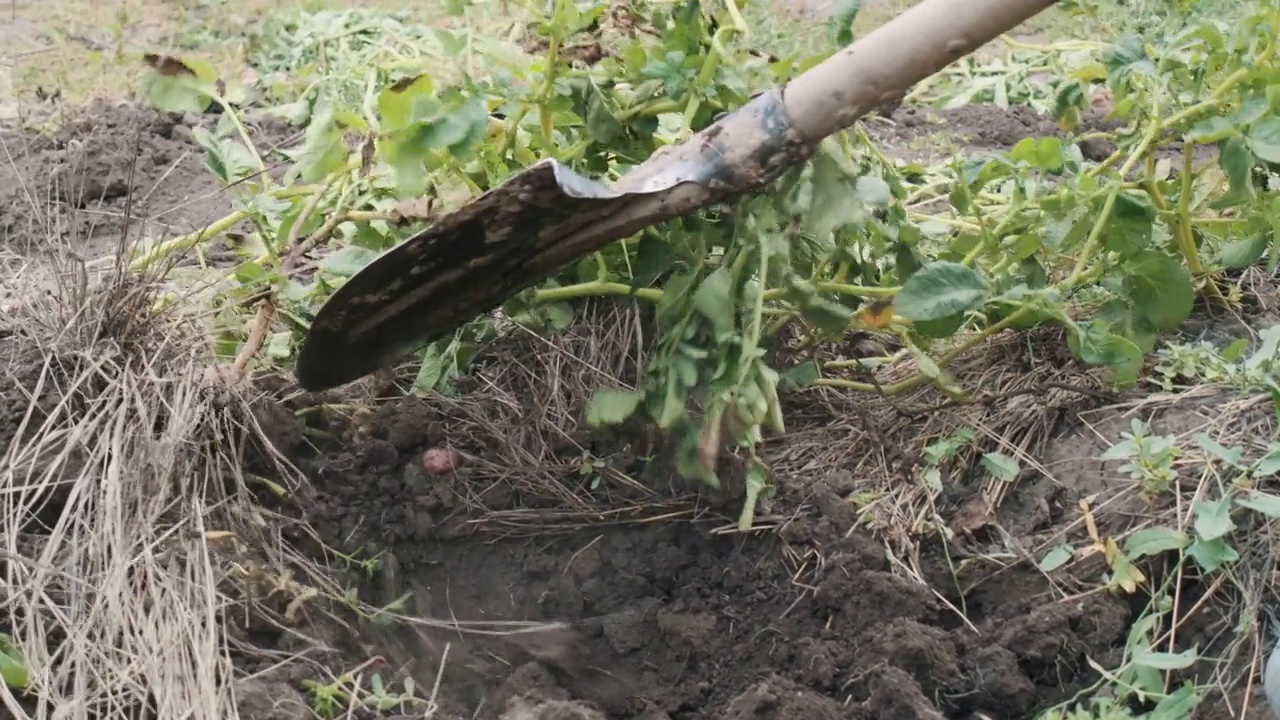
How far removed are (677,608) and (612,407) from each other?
0.37 meters

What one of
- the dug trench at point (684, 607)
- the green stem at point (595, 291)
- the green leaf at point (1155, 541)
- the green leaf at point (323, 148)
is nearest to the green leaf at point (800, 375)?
the dug trench at point (684, 607)

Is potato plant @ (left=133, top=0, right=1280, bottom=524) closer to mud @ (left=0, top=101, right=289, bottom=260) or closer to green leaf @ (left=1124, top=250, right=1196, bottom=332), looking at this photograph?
green leaf @ (left=1124, top=250, right=1196, bottom=332)

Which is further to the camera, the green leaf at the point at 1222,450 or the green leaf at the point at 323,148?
the green leaf at the point at 323,148

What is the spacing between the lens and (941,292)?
205cm

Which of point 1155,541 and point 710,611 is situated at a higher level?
point 1155,541

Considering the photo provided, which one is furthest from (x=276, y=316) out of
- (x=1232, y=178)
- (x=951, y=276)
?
→ (x=1232, y=178)

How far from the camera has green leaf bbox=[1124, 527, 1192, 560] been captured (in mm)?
1761

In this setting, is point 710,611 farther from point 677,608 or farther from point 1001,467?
point 1001,467

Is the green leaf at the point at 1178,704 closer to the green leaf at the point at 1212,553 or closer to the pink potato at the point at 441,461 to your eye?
the green leaf at the point at 1212,553

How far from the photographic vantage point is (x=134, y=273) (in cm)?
215

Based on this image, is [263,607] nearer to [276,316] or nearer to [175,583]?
[175,583]

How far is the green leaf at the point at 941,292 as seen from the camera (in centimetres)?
204

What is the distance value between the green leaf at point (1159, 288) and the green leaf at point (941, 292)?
0.33 m

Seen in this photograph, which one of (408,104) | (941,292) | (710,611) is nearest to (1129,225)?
(941,292)
